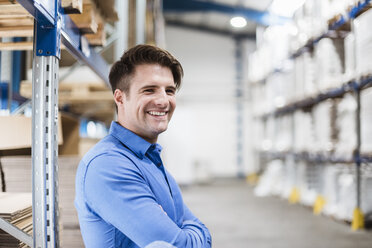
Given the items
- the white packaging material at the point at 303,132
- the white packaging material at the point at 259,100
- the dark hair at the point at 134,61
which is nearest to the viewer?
the dark hair at the point at 134,61

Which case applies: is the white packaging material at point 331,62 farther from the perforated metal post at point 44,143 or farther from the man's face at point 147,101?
the perforated metal post at point 44,143

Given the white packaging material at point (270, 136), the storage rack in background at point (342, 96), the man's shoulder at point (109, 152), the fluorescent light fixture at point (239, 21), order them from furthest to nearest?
the fluorescent light fixture at point (239, 21), the white packaging material at point (270, 136), the storage rack in background at point (342, 96), the man's shoulder at point (109, 152)

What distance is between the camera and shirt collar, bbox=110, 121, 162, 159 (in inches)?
61.9

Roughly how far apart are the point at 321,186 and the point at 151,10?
180 inches

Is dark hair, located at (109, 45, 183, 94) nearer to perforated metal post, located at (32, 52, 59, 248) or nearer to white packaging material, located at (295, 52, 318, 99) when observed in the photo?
perforated metal post, located at (32, 52, 59, 248)

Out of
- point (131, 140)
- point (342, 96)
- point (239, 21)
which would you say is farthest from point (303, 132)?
point (239, 21)

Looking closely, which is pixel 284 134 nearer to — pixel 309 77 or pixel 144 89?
pixel 309 77

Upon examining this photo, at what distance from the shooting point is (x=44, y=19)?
5.43 feet

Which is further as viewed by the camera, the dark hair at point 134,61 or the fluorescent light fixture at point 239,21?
the fluorescent light fixture at point 239,21

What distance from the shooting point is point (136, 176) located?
140cm

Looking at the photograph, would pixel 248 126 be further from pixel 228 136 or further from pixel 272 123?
pixel 272 123

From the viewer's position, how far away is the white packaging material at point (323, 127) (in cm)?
624

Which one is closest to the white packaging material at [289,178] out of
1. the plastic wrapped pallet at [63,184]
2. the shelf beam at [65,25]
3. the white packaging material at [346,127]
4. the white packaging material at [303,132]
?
the white packaging material at [303,132]

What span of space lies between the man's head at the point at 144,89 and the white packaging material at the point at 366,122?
4.27m
